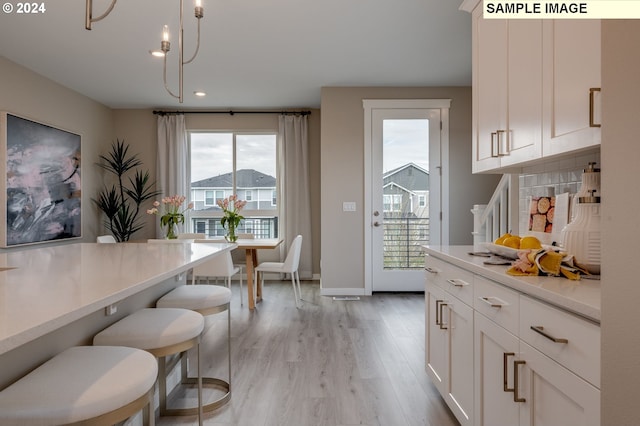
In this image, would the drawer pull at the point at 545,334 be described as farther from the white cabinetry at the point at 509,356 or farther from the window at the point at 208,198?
the window at the point at 208,198

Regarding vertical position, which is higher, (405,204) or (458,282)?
(405,204)

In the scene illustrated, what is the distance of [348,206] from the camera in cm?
514

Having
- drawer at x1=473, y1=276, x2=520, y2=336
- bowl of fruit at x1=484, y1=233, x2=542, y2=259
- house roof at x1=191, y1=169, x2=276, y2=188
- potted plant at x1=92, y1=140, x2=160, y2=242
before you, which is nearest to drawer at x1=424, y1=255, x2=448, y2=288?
bowl of fruit at x1=484, y1=233, x2=542, y2=259

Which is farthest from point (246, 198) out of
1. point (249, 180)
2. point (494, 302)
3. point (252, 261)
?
point (494, 302)

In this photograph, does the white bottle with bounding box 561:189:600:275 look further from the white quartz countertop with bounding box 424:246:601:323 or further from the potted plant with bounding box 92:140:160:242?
the potted plant with bounding box 92:140:160:242

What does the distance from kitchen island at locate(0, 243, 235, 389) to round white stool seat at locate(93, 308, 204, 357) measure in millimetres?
116

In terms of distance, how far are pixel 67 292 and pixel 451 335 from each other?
1675mm

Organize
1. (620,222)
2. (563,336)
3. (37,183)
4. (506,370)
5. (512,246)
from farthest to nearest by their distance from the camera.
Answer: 1. (37,183)
2. (512,246)
3. (506,370)
4. (563,336)
5. (620,222)

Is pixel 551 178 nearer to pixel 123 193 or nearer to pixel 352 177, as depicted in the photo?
pixel 352 177

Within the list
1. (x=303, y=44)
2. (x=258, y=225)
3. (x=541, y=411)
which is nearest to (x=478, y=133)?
(x=541, y=411)

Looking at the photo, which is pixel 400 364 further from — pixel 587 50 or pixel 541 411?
pixel 587 50

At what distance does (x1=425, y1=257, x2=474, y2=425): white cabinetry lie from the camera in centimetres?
180

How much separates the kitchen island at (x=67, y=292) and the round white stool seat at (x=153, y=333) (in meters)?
0.12

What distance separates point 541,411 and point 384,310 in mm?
3221
